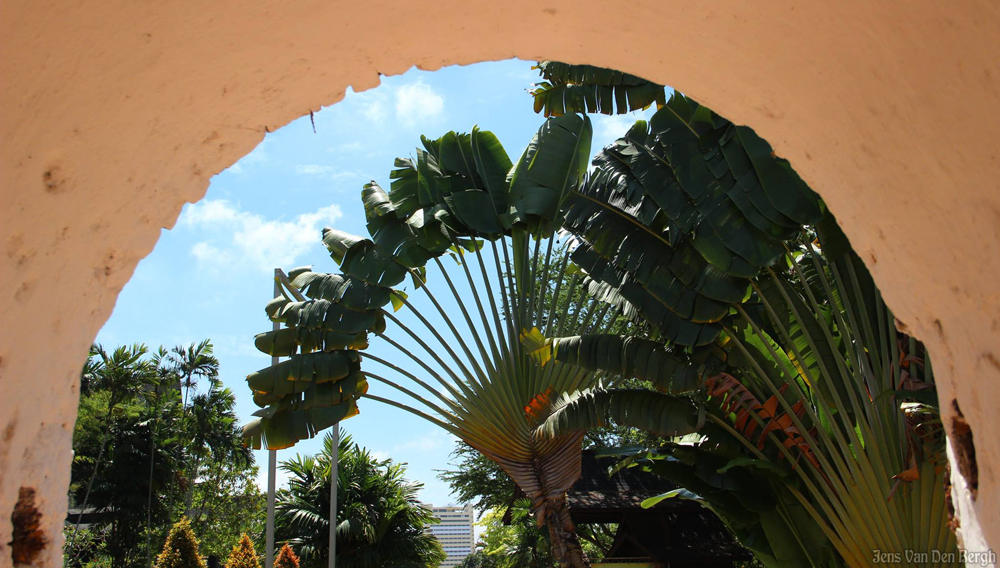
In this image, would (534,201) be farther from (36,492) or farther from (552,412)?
(36,492)

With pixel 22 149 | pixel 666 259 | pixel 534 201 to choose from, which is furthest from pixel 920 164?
pixel 534 201

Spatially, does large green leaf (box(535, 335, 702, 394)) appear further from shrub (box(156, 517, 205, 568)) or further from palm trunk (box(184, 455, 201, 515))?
palm trunk (box(184, 455, 201, 515))

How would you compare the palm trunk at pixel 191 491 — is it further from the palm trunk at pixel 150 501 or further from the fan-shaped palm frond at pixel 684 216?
the fan-shaped palm frond at pixel 684 216

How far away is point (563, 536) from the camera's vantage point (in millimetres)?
11445

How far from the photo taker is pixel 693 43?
2.20 m

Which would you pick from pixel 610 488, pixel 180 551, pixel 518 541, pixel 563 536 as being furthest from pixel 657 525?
pixel 518 541

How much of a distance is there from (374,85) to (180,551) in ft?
65.0

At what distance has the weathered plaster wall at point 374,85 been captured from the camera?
1.83 m

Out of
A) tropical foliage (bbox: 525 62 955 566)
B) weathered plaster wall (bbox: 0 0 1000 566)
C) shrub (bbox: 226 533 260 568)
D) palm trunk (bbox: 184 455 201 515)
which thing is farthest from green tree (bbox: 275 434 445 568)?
weathered plaster wall (bbox: 0 0 1000 566)

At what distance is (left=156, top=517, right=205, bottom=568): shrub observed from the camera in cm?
1881

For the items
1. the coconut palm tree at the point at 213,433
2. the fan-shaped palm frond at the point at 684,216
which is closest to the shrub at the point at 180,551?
the coconut palm tree at the point at 213,433

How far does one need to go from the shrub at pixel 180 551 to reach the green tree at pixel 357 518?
2505 millimetres

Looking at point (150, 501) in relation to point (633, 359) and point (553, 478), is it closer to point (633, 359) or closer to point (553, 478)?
point (553, 478)

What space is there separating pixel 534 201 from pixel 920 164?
33.7 ft
